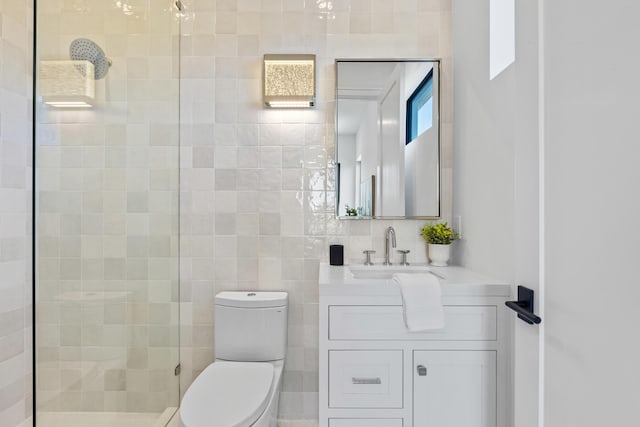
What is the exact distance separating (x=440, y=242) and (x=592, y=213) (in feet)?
3.93

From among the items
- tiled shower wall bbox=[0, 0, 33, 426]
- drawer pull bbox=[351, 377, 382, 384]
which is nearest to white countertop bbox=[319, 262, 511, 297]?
drawer pull bbox=[351, 377, 382, 384]

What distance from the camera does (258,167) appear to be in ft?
6.38

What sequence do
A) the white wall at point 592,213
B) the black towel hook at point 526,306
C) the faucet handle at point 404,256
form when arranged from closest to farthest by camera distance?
the white wall at point 592,213
the black towel hook at point 526,306
the faucet handle at point 404,256

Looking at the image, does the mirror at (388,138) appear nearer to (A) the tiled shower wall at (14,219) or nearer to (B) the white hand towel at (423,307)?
(B) the white hand towel at (423,307)

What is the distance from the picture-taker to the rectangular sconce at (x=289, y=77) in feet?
6.08

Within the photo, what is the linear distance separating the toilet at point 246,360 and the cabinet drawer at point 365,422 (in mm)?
283

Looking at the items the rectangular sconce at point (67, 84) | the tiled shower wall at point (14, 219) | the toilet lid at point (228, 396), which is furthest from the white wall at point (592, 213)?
the tiled shower wall at point (14, 219)

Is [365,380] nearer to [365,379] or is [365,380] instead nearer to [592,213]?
[365,379]

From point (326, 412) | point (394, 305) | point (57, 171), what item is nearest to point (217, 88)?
point (57, 171)

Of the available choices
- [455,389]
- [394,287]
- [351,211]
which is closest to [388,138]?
[351,211]

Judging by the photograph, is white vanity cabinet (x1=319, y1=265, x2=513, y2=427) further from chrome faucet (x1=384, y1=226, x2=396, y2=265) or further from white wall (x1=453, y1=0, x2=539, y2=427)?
chrome faucet (x1=384, y1=226, x2=396, y2=265)

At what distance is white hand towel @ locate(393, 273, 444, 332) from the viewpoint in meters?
1.36

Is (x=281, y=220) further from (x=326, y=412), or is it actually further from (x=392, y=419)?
(x=392, y=419)

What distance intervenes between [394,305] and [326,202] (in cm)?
75
